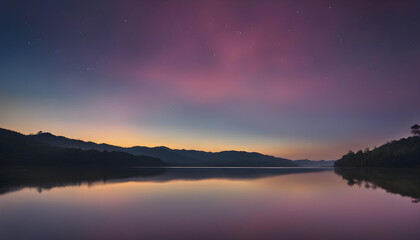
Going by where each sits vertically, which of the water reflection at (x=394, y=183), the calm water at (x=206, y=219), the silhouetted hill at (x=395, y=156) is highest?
the silhouetted hill at (x=395, y=156)

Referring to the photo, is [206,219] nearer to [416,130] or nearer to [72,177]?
[72,177]

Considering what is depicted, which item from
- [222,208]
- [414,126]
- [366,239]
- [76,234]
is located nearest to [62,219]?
[76,234]

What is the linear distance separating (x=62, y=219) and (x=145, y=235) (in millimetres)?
8364

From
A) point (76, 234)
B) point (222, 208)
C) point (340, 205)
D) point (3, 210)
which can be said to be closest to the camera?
point (76, 234)

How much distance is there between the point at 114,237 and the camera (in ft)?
47.1

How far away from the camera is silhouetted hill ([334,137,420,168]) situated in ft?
411

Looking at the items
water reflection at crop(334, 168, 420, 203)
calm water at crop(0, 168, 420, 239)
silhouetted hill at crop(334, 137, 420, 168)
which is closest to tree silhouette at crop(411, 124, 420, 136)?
silhouetted hill at crop(334, 137, 420, 168)

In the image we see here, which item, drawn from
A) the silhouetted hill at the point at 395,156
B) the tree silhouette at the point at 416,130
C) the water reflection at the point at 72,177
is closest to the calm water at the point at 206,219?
the water reflection at the point at 72,177

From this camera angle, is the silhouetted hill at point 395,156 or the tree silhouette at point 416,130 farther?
the tree silhouette at point 416,130

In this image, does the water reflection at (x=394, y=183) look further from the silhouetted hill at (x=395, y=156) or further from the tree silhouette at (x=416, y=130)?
the tree silhouette at (x=416, y=130)

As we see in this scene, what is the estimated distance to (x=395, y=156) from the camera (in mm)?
136625

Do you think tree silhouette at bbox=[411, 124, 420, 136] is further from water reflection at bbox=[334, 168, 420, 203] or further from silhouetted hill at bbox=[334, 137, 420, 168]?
water reflection at bbox=[334, 168, 420, 203]

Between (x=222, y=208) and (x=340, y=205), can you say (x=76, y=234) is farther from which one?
(x=340, y=205)

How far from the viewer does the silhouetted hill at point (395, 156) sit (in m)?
125
